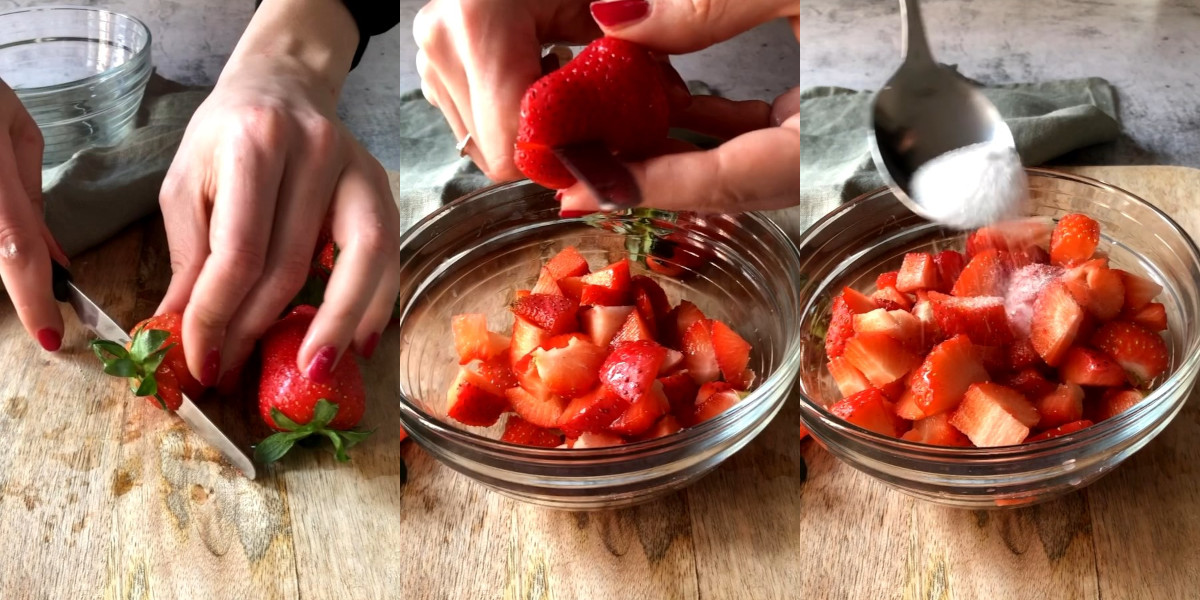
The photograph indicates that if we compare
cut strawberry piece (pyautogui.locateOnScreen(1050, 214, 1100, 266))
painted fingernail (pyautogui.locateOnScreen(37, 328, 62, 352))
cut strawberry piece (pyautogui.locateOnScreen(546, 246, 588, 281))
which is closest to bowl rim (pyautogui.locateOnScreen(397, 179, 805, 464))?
cut strawberry piece (pyautogui.locateOnScreen(546, 246, 588, 281))

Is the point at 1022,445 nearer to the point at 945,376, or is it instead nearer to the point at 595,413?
the point at 945,376

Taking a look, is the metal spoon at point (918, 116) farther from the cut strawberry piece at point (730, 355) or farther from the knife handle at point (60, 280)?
the knife handle at point (60, 280)

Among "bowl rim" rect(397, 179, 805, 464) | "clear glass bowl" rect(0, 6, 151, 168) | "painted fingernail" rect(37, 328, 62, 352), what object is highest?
"bowl rim" rect(397, 179, 805, 464)

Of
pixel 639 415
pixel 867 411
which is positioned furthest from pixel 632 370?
pixel 867 411

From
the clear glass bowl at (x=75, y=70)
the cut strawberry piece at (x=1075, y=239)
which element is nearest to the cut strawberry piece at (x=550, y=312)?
the cut strawberry piece at (x=1075, y=239)

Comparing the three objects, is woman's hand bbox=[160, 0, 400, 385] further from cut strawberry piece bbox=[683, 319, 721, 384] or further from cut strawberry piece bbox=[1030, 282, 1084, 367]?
cut strawberry piece bbox=[1030, 282, 1084, 367]

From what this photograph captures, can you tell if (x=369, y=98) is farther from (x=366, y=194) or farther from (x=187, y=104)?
(x=187, y=104)
